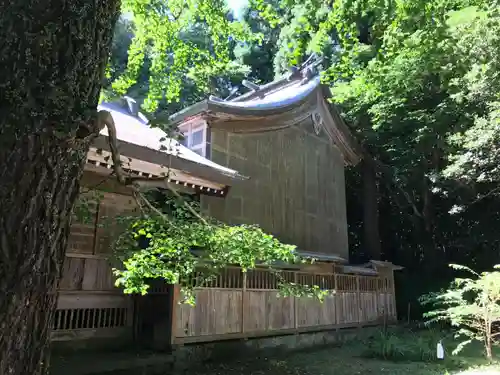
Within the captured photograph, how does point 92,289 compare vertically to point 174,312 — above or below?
above

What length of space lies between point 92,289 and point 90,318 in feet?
1.91

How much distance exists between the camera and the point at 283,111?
42.4 feet

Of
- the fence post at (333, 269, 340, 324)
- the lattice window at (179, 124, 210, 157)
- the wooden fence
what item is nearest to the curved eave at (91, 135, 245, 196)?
the wooden fence

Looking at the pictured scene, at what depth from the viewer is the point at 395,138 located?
17969 mm

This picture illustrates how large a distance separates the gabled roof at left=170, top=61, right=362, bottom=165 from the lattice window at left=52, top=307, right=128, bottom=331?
3.88 meters

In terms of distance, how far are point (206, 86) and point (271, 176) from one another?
5398 millimetres

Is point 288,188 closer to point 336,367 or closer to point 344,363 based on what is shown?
point 344,363

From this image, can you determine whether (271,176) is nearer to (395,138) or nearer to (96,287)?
(96,287)

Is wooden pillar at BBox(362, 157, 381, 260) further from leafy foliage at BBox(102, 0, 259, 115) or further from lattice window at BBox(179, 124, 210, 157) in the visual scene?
leafy foliage at BBox(102, 0, 259, 115)

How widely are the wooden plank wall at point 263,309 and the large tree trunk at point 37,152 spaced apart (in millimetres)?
6454

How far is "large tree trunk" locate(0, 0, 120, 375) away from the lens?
1702 millimetres

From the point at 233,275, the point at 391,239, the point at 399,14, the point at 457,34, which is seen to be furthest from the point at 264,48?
the point at 399,14

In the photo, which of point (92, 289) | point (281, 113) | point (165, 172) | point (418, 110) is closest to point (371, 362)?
point (92, 289)

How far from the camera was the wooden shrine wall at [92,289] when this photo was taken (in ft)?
24.6
